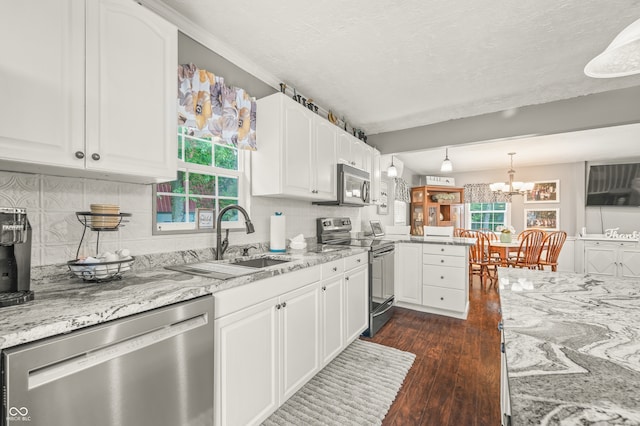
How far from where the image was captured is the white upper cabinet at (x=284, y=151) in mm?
2221

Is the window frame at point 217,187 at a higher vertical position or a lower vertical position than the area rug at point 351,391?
higher

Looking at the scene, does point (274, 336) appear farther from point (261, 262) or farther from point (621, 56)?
point (621, 56)

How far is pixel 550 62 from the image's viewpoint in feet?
7.70

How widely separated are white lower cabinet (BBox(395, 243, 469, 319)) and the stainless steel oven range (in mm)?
369

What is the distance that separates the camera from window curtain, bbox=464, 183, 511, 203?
21.7 feet

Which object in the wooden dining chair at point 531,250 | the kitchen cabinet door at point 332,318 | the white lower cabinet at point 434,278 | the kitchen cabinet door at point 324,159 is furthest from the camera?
the wooden dining chair at point 531,250

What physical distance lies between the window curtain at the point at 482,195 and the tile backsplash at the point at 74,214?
6708 millimetres

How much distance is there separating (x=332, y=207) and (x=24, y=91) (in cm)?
279

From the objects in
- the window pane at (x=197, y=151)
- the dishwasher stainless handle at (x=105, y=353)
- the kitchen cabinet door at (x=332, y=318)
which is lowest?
the kitchen cabinet door at (x=332, y=318)

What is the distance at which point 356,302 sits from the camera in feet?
8.38

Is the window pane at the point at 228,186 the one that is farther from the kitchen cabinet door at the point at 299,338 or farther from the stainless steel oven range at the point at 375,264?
the stainless steel oven range at the point at 375,264

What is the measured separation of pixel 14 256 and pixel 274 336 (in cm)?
114

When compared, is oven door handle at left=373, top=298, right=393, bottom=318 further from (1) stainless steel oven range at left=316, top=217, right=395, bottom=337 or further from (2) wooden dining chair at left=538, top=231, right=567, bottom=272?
(2) wooden dining chair at left=538, top=231, right=567, bottom=272

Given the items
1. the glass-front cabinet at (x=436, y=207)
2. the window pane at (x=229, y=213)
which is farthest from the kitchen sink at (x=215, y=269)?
the glass-front cabinet at (x=436, y=207)
